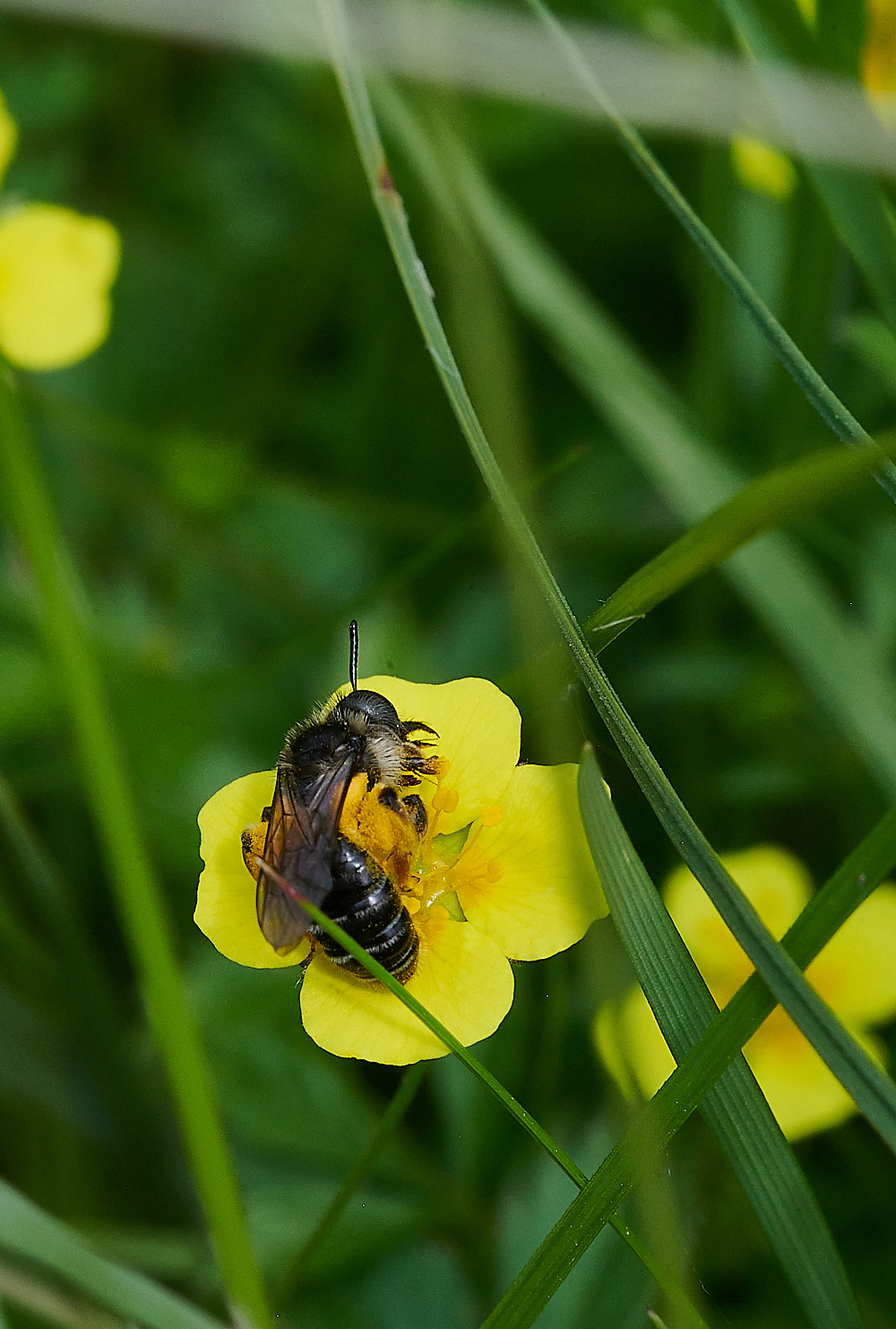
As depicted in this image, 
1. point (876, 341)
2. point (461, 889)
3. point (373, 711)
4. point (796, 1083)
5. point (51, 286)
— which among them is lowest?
point (796, 1083)

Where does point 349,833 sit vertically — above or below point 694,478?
below

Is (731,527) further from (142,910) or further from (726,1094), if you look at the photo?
(142,910)

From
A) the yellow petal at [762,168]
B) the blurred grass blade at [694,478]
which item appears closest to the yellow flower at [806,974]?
the blurred grass blade at [694,478]

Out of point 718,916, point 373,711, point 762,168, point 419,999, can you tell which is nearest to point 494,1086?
point 419,999

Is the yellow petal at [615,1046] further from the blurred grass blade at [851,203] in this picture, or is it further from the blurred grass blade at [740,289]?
the blurred grass blade at [851,203]

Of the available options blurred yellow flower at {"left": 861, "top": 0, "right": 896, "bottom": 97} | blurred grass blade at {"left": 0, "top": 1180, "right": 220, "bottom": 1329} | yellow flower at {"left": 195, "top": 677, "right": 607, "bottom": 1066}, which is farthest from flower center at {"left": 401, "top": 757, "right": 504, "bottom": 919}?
blurred yellow flower at {"left": 861, "top": 0, "right": 896, "bottom": 97}

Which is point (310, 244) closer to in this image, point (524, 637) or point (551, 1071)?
point (524, 637)

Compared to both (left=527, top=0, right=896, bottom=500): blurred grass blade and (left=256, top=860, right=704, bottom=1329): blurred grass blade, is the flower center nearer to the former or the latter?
(left=256, top=860, right=704, bottom=1329): blurred grass blade

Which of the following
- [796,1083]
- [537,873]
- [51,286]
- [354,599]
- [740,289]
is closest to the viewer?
[537,873]
